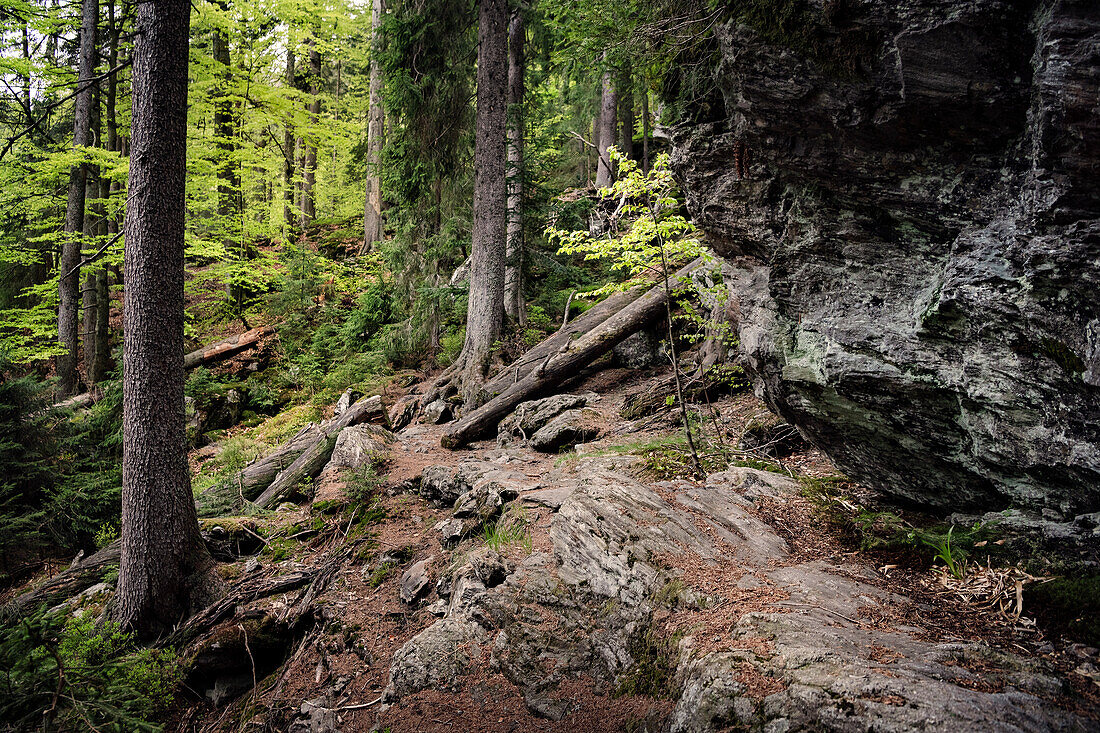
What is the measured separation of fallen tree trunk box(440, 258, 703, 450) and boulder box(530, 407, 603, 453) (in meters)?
1.42

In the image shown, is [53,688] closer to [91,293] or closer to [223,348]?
[223,348]

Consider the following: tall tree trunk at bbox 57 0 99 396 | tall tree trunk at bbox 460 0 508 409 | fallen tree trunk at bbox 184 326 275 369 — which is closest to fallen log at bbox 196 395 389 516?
tall tree trunk at bbox 460 0 508 409

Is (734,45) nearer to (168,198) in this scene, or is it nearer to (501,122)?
(168,198)

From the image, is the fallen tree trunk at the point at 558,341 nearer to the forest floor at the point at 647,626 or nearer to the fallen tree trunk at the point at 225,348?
the forest floor at the point at 647,626

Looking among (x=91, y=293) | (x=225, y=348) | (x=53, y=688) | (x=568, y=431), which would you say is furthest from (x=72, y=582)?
(x=91, y=293)

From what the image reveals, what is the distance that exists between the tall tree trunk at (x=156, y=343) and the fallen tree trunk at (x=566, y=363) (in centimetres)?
418

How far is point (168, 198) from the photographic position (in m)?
5.44

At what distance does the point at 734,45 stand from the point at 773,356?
2.43m

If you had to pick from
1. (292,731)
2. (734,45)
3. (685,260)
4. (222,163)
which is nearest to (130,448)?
(292,731)

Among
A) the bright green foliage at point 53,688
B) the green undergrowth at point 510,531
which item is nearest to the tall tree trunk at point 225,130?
the bright green foliage at point 53,688

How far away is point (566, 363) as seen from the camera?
9.25 metres

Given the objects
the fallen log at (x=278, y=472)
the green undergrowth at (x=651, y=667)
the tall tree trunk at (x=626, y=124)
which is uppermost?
the tall tree trunk at (x=626, y=124)

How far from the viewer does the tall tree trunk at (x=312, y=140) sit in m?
17.0

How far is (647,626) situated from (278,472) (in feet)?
27.4
